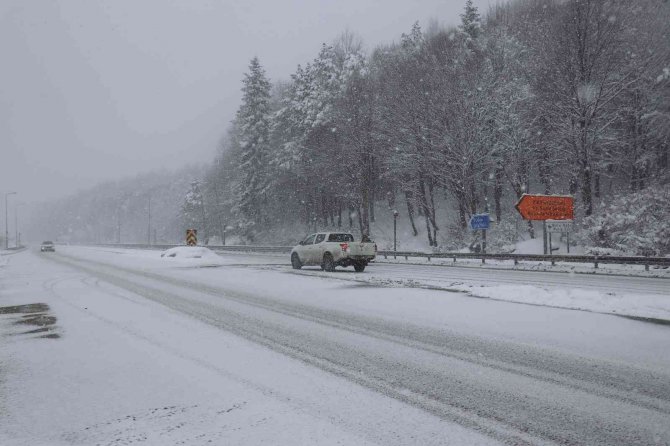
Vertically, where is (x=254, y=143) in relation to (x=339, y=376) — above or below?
above

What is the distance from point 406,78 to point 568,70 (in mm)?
12079

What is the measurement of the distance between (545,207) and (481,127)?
816cm

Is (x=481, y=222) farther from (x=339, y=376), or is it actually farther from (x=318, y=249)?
(x=339, y=376)

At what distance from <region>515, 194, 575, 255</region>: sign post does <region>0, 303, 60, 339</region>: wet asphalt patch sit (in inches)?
A: 927

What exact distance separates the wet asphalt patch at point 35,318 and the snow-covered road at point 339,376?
0.50ft

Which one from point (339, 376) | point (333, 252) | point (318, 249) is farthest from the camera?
point (318, 249)

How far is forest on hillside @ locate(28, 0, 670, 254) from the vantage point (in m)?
25.8

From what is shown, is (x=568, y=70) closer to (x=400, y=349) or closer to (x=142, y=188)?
(x=400, y=349)

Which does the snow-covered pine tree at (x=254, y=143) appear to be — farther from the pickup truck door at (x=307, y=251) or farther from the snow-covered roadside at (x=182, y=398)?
the snow-covered roadside at (x=182, y=398)

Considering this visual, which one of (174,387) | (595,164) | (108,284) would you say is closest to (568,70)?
(595,164)

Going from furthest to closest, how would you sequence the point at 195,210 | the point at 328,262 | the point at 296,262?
the point at 195,210 < the point at 296,262 < the point at 328,262

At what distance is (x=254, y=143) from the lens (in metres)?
51.2

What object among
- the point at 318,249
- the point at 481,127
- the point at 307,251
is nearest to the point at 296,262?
the point at 307,251

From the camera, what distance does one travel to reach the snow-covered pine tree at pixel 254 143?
51.1 metres
